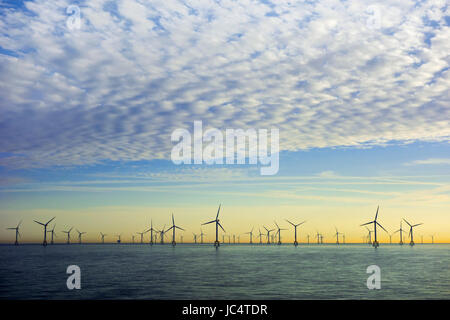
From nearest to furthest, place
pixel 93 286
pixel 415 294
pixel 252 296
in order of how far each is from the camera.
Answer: pixel 252 296, pixel 415 294, pixel 93 286

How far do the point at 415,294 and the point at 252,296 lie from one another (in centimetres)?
2480

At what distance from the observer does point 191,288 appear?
57.1 m

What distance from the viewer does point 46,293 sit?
2131 inches
